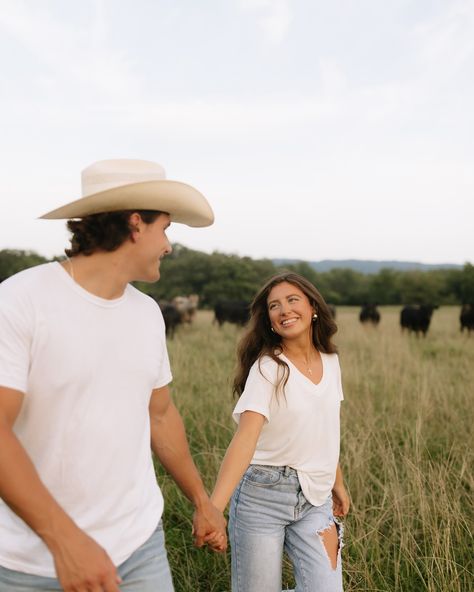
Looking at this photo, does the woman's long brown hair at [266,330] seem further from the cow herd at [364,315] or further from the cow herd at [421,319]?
the cow herd at [421,319]

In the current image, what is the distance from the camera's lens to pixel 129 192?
206 cm

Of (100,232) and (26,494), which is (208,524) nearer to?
(26,494)

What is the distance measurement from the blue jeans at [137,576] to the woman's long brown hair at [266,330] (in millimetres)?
1031

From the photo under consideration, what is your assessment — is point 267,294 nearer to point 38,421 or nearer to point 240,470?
point 240,470

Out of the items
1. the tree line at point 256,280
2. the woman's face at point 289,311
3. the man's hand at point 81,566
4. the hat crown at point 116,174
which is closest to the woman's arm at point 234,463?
the woman's face at point 289,311

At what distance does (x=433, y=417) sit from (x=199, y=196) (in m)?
4.68

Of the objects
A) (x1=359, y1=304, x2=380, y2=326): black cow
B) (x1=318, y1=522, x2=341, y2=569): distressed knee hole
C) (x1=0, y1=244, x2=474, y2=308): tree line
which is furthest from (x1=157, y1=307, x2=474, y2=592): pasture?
(x1=0, y1=244, x2=474, y2=308): tree line

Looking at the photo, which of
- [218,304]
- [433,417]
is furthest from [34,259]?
[433,417]

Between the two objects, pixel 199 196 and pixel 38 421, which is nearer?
pixel 38 421

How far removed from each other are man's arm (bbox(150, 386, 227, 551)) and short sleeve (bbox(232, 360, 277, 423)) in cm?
34

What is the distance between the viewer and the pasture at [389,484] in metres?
3.49

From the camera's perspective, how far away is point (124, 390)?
6.52ft

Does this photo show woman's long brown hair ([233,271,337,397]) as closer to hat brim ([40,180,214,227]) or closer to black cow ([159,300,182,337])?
hat brim ([40,180,214,227])

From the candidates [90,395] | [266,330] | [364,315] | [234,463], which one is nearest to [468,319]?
[364,315]
